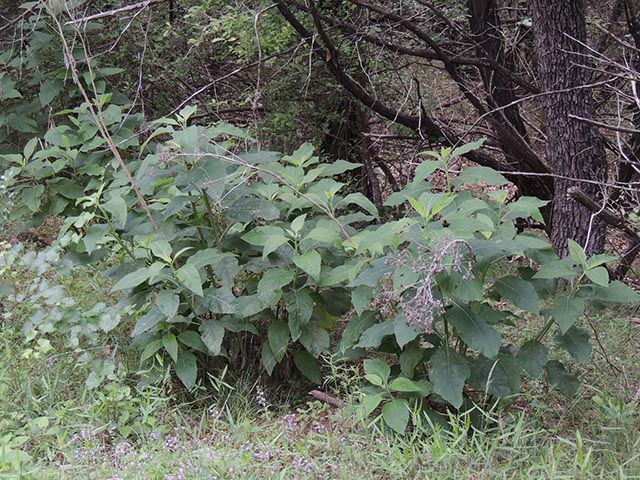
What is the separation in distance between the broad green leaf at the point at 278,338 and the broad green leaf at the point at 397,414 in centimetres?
64

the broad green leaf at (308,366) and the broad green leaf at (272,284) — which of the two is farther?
the broad green leaf at (308,366)

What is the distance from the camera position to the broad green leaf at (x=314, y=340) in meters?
3.27

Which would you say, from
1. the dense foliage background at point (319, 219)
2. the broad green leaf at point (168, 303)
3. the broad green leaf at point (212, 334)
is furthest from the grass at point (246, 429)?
the broad green leaf at point (168, 303)

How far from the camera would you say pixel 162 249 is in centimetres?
314

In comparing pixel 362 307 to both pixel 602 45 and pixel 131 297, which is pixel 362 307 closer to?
pixel 131 297

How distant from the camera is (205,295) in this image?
3.28 metres

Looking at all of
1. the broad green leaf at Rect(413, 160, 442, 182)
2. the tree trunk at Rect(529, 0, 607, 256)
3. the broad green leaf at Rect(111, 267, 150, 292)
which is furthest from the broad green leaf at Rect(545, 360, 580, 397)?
the broad green leaf at Rect(111, 267, 150, 292)

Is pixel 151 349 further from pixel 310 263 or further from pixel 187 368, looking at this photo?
pixel 310 263

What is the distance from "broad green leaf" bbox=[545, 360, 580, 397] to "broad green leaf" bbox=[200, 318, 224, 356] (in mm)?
1443

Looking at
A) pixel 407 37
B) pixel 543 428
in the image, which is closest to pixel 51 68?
pixel 407 37

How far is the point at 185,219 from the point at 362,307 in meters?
1.13

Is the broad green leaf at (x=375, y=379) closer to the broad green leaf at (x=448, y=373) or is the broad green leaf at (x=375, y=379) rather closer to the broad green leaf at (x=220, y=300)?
the broad green leaf at (x=448, y=373)

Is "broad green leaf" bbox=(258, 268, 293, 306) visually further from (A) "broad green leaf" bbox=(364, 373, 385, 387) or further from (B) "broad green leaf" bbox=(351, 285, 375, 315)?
(A) "broad green leaf" bbox=(364, 373, 385, 387)

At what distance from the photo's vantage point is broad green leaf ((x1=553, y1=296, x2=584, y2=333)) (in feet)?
9.00
